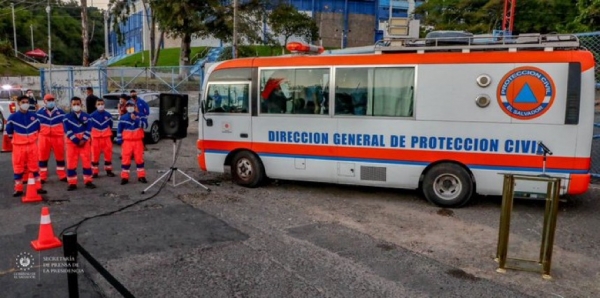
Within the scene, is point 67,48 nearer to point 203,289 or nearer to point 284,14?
point 284,14

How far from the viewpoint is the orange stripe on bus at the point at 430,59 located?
7062mm

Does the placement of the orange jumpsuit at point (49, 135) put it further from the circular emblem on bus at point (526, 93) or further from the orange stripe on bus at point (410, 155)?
the circular emblem on bus at point (526, 93)

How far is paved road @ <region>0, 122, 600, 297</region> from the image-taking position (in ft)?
15.7

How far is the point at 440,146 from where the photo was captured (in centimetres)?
778

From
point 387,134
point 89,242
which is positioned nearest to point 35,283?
point 89,242

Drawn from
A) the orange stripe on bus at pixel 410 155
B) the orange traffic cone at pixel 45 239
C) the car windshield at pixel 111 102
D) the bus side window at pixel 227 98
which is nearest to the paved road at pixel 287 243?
the orange traffic cone at pixel 45 239

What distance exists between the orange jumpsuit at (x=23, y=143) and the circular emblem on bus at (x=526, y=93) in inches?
314

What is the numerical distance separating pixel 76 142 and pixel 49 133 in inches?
25.2

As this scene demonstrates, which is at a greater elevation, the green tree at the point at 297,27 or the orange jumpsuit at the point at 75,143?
the green tree at the point at 297,27

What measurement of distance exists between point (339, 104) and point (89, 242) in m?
4.65

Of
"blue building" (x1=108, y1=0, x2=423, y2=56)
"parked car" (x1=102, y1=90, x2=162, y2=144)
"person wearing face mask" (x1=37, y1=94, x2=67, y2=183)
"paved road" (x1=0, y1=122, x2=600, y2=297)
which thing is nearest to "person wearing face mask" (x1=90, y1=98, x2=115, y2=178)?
"person wearing face mask" (x1=37, y1=94, x2=67, y2=183)

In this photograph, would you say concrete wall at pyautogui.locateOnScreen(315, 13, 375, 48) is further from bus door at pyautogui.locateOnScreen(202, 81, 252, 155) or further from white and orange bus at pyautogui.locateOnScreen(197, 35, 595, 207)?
white and orange bus at pyautogui.locateOnScreen(197, 35, 595, 207)

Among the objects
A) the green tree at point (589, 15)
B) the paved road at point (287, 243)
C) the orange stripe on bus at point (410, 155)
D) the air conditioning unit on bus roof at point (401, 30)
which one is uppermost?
the green tree at point (589, 15)

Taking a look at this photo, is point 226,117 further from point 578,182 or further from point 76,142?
point 578,182
